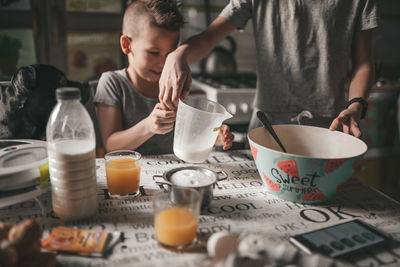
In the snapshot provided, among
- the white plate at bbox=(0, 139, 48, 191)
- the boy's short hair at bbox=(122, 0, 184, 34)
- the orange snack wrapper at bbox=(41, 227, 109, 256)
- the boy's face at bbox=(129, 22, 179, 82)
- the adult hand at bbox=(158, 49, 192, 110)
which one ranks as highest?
the boy's short hair at bbox=(122, 0, 184, 34)

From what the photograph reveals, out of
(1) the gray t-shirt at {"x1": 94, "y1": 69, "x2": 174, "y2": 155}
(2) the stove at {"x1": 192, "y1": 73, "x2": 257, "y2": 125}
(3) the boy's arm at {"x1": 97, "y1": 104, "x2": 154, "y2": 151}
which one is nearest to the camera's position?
(3) the boy's arm at {"x1": 97, "y1": 104, "x2": 154, "y2": 151}

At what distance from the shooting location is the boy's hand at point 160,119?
3.50 ft

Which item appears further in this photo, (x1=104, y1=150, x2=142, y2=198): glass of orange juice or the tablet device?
(x1=104, y1=150, x2=142, y2=198): glass of orange juice

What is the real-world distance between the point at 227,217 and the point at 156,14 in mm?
932

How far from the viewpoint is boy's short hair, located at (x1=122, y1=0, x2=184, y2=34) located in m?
1.31

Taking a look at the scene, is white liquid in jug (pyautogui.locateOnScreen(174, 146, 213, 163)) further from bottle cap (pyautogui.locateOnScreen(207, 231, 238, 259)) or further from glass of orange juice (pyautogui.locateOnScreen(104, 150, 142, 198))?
bottle cap (pyautogui.locateOnScreen(207, 231, 238, 259))

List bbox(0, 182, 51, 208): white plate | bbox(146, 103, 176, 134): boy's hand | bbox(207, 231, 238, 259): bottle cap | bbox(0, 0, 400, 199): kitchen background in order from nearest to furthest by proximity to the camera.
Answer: bbox(207, 231, 238, 259): bottle cap, bbox(0, 182, 51, 208): white plate, bbox(146, 103, 176, 134): boy's hand, bbox(0, 0, 400, 199): kitchen background

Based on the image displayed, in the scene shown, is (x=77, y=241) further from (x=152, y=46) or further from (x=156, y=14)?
(x=156, y=14)

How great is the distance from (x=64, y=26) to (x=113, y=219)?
2.15 m

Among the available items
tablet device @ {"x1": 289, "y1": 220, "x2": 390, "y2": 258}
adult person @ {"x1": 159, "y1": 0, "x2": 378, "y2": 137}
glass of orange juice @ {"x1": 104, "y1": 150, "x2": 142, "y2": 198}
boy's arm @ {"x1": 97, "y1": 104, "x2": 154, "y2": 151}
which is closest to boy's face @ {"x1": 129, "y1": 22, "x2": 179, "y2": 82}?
adult person @ {"x1": 159, "y1": 0, "x2": 378, "y2": 137}

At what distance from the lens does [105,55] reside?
101 inches

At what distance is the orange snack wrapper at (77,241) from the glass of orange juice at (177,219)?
117mm

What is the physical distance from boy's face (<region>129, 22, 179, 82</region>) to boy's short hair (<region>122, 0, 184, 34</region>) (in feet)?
0.09

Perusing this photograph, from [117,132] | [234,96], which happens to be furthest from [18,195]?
[234,96]
